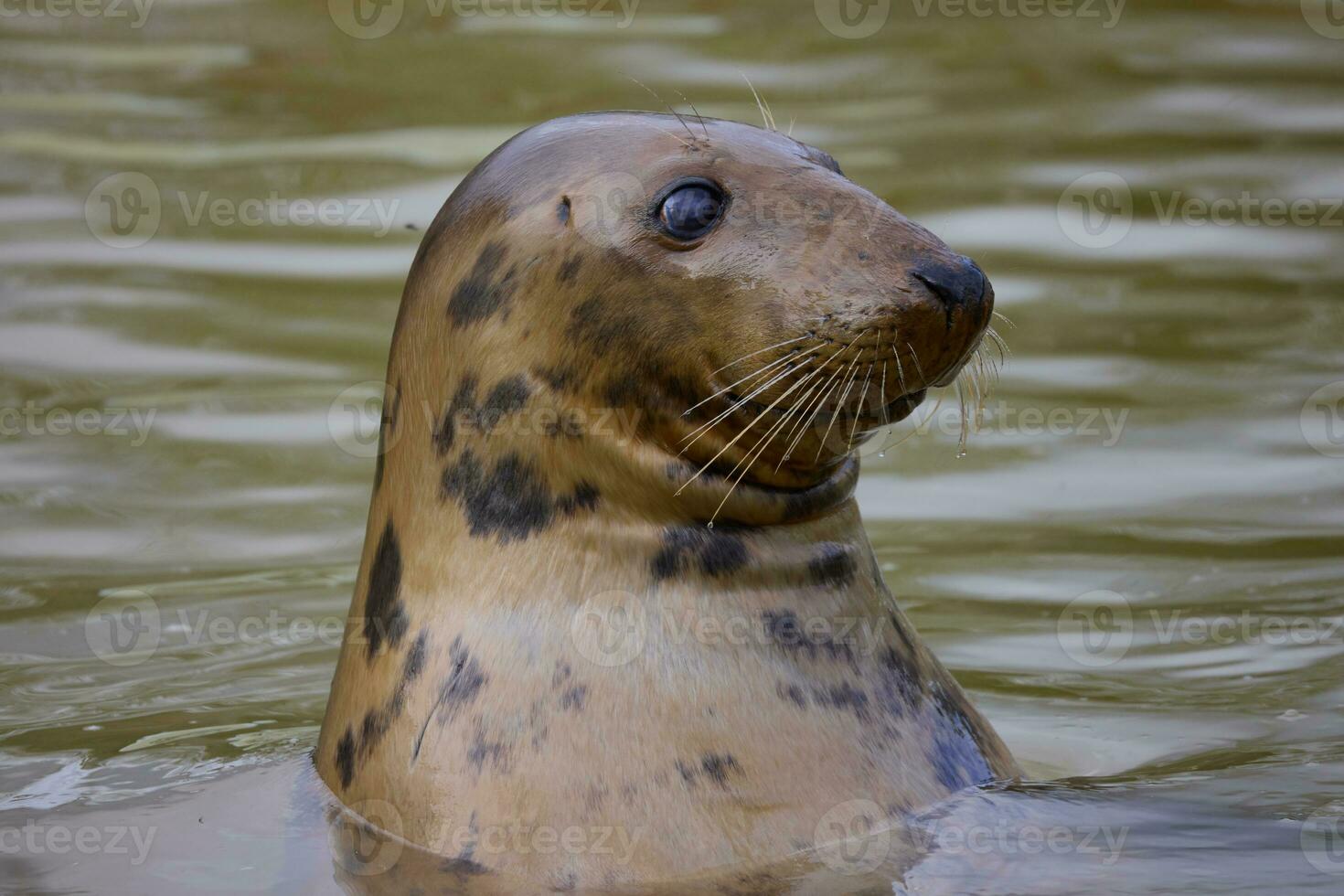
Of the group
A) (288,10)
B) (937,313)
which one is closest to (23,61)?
(288,10)

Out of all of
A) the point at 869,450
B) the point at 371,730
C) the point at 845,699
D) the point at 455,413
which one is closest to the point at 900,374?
the point at 845,699

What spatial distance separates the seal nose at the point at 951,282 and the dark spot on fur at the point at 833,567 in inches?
22.8

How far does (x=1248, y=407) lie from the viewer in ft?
27.1

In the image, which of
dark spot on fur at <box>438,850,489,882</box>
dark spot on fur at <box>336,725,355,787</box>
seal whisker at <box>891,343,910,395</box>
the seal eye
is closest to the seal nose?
seal whisker at <box>891,343,910,395</box>

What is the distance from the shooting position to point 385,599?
14.0 feet

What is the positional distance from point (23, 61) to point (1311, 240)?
6.41 m

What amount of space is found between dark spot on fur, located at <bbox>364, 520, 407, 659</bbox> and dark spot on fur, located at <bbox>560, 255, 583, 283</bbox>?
64 centimetres

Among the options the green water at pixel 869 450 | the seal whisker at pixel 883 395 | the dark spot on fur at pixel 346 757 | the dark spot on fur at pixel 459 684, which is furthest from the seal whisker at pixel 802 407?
the dark spot on fur at pixel 346 757

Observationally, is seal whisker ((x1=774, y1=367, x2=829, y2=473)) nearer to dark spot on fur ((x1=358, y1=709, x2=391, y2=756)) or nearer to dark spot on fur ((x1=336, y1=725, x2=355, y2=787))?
dark spot on fur ((x1=358, y1=709, x2=391, y2=756))

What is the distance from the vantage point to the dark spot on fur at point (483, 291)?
417 cm

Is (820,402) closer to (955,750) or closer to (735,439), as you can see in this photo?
(735,439)

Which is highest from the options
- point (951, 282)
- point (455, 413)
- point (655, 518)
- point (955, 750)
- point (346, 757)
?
point (951, 282)

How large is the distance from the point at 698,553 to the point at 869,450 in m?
4.11

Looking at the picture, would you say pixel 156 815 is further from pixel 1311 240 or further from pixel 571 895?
pixel 1311 240
